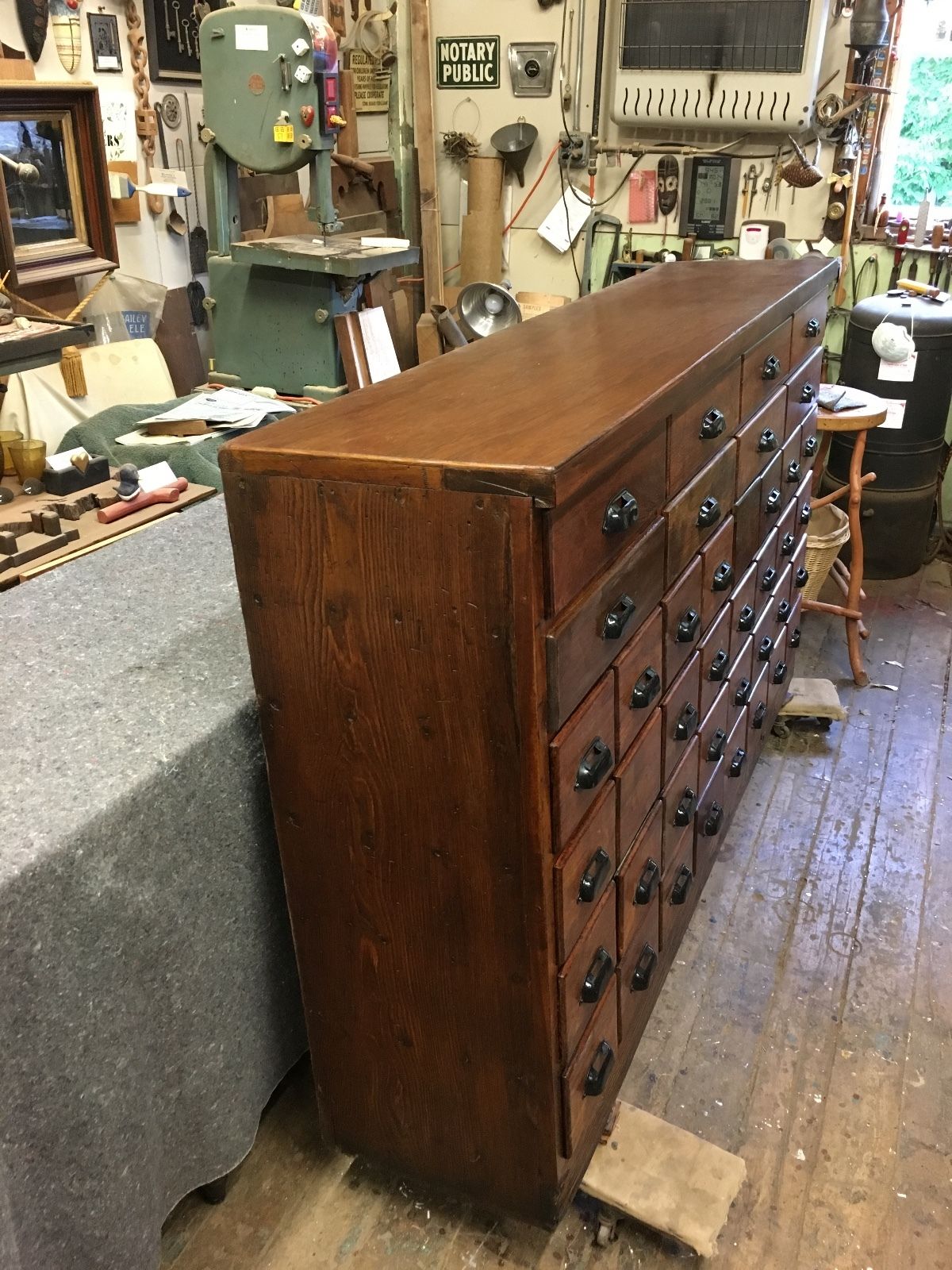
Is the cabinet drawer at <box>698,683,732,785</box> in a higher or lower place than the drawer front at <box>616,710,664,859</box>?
lower

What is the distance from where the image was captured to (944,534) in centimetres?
395

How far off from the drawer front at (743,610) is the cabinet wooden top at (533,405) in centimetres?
47

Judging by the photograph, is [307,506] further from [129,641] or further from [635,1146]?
[635,1146]

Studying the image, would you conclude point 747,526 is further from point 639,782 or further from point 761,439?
point 639,782

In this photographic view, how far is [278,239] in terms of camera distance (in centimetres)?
282

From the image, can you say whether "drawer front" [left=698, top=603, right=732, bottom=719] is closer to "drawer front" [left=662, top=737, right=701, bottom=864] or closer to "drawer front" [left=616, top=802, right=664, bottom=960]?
"drawer front" [left=662, top=737, right=701, bottom=864]

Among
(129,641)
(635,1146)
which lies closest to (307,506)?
(129,641)

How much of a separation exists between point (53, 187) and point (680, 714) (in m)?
2.54

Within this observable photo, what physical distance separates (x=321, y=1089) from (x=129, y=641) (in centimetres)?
71

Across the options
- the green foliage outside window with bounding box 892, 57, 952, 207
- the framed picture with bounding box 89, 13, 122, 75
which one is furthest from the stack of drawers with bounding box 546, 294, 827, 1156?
the framed picture with bounding box 89, 13, 122, 75

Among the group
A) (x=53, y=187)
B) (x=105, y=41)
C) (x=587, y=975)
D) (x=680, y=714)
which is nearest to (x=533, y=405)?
(x=680, y=714)

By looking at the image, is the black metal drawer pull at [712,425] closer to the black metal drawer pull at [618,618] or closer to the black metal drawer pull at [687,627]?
the black metal drawer pull at [687,627]

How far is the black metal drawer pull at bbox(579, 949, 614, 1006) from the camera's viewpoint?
1.35 m

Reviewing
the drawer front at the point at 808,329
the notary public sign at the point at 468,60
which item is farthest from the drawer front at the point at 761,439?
the notary public sign at the point at 468,60
